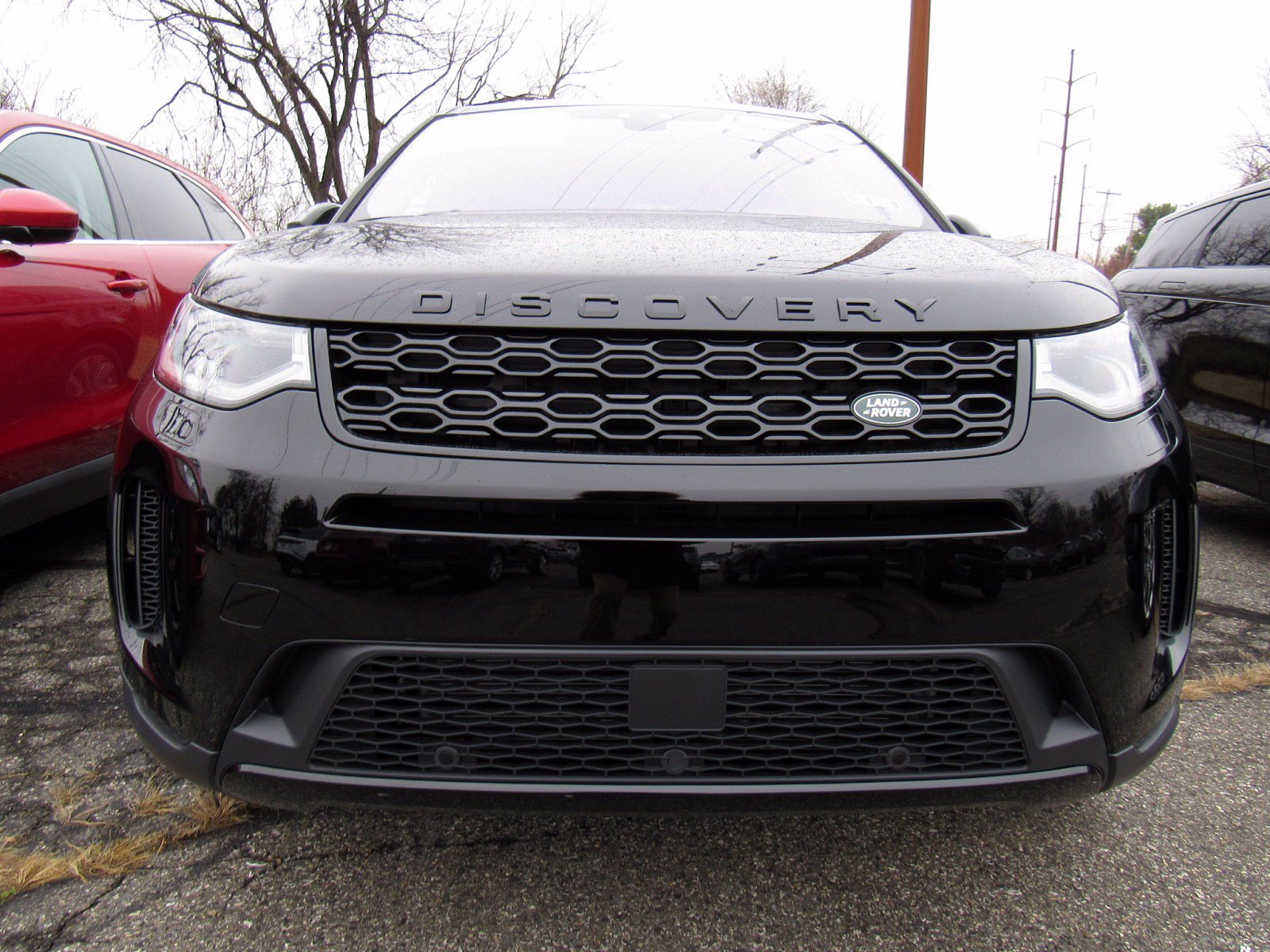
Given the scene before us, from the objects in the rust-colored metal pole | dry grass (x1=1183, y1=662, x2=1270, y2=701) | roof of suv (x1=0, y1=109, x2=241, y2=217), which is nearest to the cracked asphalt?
dry grass (x1=1183, y1=662, x2=1270, y2=701)

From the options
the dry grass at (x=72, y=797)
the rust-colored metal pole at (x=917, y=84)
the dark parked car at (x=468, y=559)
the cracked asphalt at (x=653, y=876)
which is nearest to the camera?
the dark parked car at (x=468, y=559)

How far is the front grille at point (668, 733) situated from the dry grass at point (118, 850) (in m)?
0.57

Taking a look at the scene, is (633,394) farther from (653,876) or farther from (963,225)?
(963,225)

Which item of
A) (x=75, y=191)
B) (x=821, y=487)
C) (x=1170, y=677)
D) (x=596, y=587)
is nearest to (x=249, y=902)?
(x=596, y=587)

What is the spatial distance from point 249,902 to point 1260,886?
1.78 m

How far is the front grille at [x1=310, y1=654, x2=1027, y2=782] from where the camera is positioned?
1277mm

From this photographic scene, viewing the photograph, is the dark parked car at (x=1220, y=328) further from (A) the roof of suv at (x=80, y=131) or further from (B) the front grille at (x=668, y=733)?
(A) the roof of suv at (x=80, y=131)

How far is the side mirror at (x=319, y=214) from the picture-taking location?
226 centimetres

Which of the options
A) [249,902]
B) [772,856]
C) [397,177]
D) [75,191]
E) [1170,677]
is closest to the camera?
[1170,677]

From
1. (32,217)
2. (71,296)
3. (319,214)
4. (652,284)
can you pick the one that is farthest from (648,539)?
(71,296)

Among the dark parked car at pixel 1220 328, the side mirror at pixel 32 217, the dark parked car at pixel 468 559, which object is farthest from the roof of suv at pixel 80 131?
the dark parked car at pixel 1220 328

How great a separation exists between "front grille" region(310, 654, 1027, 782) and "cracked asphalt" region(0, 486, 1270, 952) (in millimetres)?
126

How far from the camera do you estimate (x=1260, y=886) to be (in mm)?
1618

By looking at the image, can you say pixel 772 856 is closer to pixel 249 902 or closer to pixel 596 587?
pixel 596 587
